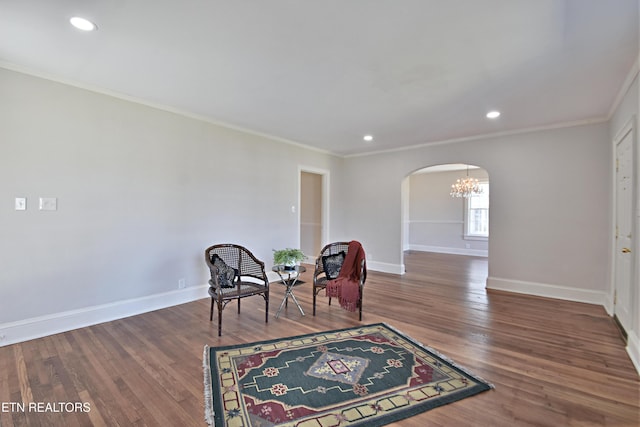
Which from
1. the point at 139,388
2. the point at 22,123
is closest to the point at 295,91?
the point at 22,123

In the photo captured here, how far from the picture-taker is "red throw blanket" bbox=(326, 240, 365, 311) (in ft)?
11.2

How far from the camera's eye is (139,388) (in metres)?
2.07

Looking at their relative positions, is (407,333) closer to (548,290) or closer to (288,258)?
(288,258)

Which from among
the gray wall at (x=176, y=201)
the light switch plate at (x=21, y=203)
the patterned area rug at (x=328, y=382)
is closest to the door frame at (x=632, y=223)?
the gray wall at (x=176, y=201)

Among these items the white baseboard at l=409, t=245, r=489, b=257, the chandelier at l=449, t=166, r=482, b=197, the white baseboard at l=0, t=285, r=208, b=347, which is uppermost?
the chandelier at l=449, t=166, r=482, b=197

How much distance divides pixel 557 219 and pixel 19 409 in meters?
6.15

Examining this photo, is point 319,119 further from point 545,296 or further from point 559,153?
point 545,296

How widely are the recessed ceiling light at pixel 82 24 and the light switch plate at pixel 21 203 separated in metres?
1.76

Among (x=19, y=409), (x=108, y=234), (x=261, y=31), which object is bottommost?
(x=19, y=409)

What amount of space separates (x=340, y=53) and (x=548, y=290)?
4609mm

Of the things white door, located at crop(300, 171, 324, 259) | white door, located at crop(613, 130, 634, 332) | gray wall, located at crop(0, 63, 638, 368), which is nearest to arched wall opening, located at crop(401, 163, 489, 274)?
white door, located at crop(300, 171, 324, 259)

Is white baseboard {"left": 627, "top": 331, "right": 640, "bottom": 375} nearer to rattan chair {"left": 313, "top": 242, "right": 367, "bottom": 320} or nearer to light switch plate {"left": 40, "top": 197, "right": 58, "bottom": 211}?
rattan chair {"left": 313, "top": 242, "right": 367, "bottom": 320}

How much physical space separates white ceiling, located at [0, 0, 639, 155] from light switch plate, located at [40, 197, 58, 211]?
1.23 metres

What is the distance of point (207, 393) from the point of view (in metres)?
2.00
